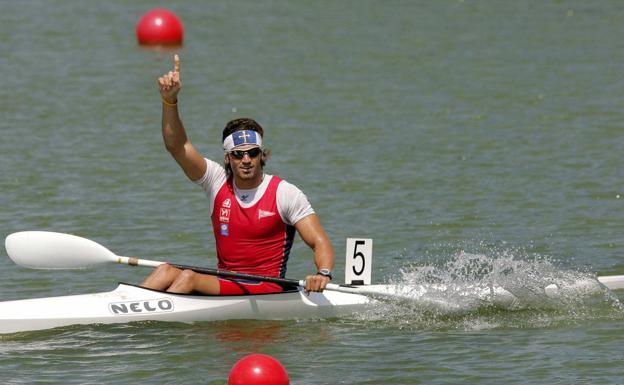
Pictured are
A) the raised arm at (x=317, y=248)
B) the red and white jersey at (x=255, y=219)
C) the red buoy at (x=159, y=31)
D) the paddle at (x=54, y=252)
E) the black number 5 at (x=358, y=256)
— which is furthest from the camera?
the red buoy at (x=159, y=31)

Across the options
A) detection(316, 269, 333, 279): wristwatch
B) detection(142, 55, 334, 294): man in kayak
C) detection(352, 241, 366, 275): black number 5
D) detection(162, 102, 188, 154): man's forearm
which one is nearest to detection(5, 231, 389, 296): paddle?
detection(352, 241, 366, 275): black number 5

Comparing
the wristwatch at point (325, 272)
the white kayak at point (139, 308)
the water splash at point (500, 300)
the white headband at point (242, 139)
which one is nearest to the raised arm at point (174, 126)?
the white headband at point (242, 139)

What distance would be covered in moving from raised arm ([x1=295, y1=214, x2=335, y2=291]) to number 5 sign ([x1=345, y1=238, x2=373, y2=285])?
327 mm

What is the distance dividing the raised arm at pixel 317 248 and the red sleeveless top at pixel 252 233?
214mm

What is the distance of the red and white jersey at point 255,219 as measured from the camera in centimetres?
1067

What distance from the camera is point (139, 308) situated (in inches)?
423

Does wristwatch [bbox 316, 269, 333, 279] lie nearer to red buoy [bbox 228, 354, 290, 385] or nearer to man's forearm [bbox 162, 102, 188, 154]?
man's forearm [bbox 162, 102, 188, 154]

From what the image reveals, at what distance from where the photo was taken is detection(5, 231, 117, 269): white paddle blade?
36.5 ft

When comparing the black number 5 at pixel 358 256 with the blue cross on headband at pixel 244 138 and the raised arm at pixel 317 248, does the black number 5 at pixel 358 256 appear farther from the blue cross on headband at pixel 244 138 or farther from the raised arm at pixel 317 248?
the blue cross on headband at pixel 244 138

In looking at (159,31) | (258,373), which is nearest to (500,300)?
(258,373)

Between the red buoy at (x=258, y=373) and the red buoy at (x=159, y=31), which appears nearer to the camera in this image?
the red buoy at (x=258, y=373)

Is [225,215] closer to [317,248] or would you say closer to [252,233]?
[252,233]

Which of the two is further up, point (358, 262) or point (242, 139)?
point (242, 139)

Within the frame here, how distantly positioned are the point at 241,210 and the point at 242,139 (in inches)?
22.0
